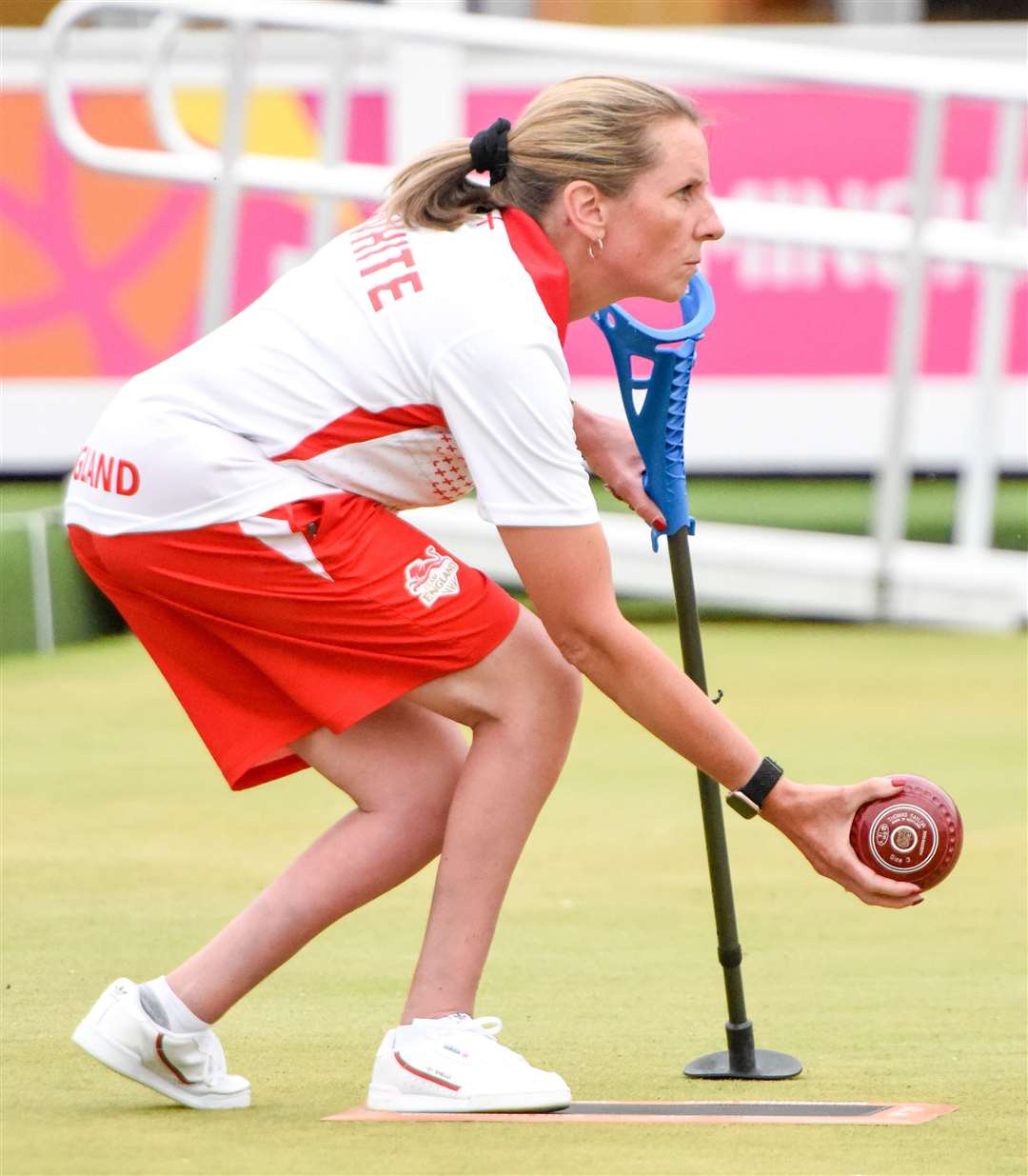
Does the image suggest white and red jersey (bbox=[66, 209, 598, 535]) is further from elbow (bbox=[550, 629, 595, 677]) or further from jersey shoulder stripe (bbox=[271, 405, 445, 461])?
elbow (bbox=[550, 629, 595, 677])

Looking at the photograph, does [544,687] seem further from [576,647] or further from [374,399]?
[374,399]

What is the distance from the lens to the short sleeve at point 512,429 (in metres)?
2.51

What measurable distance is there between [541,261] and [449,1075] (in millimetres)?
974

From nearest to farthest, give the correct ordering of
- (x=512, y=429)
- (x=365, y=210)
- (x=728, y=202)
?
(x=512, y=429)
(x=728, y=202)
(x=365, y=210)

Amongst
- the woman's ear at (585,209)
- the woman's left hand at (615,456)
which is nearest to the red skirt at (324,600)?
the woman's left hand at (615,456)

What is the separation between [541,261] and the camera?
2.63 metres

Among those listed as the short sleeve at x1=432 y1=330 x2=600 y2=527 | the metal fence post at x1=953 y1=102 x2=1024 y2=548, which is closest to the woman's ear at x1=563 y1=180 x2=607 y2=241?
the short sleeve at x1=432 y1=330 x2=600 y2=527

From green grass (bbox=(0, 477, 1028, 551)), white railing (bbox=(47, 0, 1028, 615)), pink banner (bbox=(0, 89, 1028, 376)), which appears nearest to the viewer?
→ white railing (bbox=(47, 0, 1028, 615))

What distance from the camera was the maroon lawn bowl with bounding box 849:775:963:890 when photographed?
8.48 feet

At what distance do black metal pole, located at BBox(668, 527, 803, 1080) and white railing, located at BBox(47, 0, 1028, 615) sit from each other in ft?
12.6

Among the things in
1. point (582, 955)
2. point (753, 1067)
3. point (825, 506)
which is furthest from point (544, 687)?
point (825, 506)

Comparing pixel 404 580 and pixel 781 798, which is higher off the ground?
pixel 404 580

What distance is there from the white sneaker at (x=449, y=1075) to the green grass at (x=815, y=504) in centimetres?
522

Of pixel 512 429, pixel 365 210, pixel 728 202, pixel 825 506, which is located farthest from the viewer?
pixel 365 210
